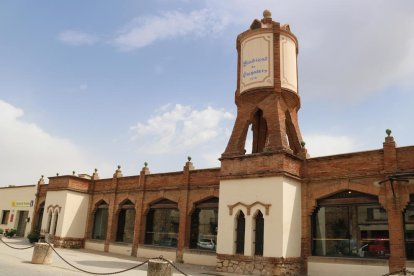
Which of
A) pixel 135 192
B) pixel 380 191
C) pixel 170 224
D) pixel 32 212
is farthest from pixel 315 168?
pixel 32 212

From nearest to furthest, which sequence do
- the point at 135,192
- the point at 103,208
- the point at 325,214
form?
the point at 325,214, the point at 135,192, the point at 103,208

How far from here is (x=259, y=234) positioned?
1638 cm

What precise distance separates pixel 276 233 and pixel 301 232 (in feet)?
5.92

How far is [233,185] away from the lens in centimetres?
1755

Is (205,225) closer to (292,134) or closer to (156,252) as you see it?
(156,252)

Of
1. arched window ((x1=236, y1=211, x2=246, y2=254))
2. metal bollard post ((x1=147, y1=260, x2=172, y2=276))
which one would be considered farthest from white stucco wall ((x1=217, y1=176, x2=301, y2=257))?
metal bollard post ((x1=147, y1=260, x2=172, y2=276))

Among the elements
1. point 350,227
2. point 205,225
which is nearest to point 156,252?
point 205,225

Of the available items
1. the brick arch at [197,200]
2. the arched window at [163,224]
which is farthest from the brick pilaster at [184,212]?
the arched window at [163,224]

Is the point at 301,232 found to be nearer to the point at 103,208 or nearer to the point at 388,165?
the point at 388,165

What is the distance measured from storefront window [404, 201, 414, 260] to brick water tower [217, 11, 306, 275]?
429 cm

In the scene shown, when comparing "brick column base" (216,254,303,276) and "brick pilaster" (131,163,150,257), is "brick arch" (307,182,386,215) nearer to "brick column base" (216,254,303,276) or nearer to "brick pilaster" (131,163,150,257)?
"brick column base" (216,254,303,276)

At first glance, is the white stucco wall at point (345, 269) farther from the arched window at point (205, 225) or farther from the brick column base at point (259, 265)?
the arched window at point (205, 225)

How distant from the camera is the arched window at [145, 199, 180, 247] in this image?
72.9ft

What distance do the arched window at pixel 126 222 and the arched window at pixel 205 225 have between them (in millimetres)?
5592
